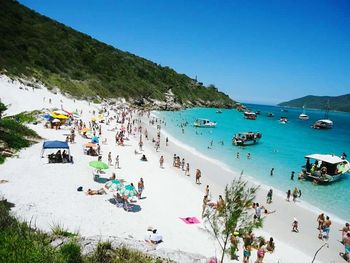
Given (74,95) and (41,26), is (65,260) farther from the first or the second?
(41,26)

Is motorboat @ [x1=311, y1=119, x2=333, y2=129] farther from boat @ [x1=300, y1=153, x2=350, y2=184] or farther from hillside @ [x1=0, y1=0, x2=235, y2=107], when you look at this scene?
boat @ [x1=300, y1=153, x2=350, y2=184]

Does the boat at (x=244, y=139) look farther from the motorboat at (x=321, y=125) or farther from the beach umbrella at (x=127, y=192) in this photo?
the motorboat at (x=321, y=125)

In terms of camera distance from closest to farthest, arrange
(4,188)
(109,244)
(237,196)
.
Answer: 1. (109,244)
2. (237,196)
3. (4,188)

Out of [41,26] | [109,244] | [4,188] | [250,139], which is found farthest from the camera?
[41,26]

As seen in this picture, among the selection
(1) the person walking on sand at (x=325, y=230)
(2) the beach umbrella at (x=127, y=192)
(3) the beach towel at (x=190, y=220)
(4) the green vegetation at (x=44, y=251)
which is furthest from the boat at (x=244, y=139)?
(4) the green vegetation at (x=44, y=251)

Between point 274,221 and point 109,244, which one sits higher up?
point 109,244

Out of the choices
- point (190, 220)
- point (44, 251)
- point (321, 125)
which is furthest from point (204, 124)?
point (44, 251)

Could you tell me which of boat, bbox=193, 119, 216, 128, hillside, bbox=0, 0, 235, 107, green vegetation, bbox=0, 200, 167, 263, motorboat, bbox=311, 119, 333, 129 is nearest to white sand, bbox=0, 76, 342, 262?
green vegetation, bbox=0, 200, 167, 263

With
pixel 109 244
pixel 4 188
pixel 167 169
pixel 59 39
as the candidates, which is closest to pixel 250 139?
pixel 167 169
